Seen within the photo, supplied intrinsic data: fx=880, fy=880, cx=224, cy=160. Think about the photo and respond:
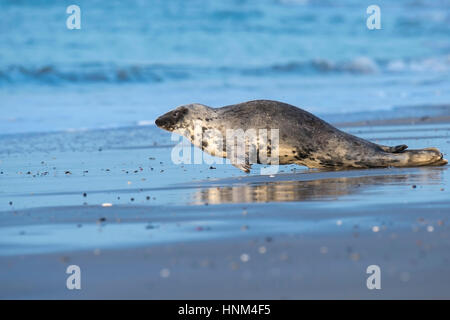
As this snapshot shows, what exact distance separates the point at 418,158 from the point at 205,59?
17056 millimetres

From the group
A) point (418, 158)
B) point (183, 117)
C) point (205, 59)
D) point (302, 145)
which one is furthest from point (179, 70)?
point (418, 158)

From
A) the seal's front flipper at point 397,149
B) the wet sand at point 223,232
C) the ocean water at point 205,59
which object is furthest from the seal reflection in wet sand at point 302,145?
the ocean water at point 205,59

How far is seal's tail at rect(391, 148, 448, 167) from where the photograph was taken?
25.3 feet

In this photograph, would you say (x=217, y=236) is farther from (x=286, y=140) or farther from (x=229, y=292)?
(x=286, y=140)

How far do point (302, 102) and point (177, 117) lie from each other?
27.0 feet

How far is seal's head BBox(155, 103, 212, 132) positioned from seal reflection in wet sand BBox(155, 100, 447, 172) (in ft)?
0.56

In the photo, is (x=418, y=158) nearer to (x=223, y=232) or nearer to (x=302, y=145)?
(x=302, y=145)

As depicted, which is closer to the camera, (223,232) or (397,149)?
(223,232)

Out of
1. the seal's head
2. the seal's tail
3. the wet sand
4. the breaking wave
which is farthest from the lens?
the breaking wave

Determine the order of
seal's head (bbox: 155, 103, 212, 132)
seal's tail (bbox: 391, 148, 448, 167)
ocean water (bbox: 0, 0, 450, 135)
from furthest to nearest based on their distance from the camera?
ocean water (bbox: 0, 0, 450, 135), seal's head (bbox: 155, 103, 212, 132), seal's tail (bbox: 391, 148, 448, 167)

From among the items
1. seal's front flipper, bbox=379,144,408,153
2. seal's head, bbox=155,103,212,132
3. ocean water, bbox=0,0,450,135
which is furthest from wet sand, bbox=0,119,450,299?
ocean water, bbox=0,0,450,135

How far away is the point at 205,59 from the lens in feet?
80.0

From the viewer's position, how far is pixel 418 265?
4.21m

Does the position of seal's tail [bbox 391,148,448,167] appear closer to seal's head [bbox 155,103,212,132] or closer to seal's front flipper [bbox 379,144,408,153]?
seal's front flipper [bbox 379,144,408,153]
